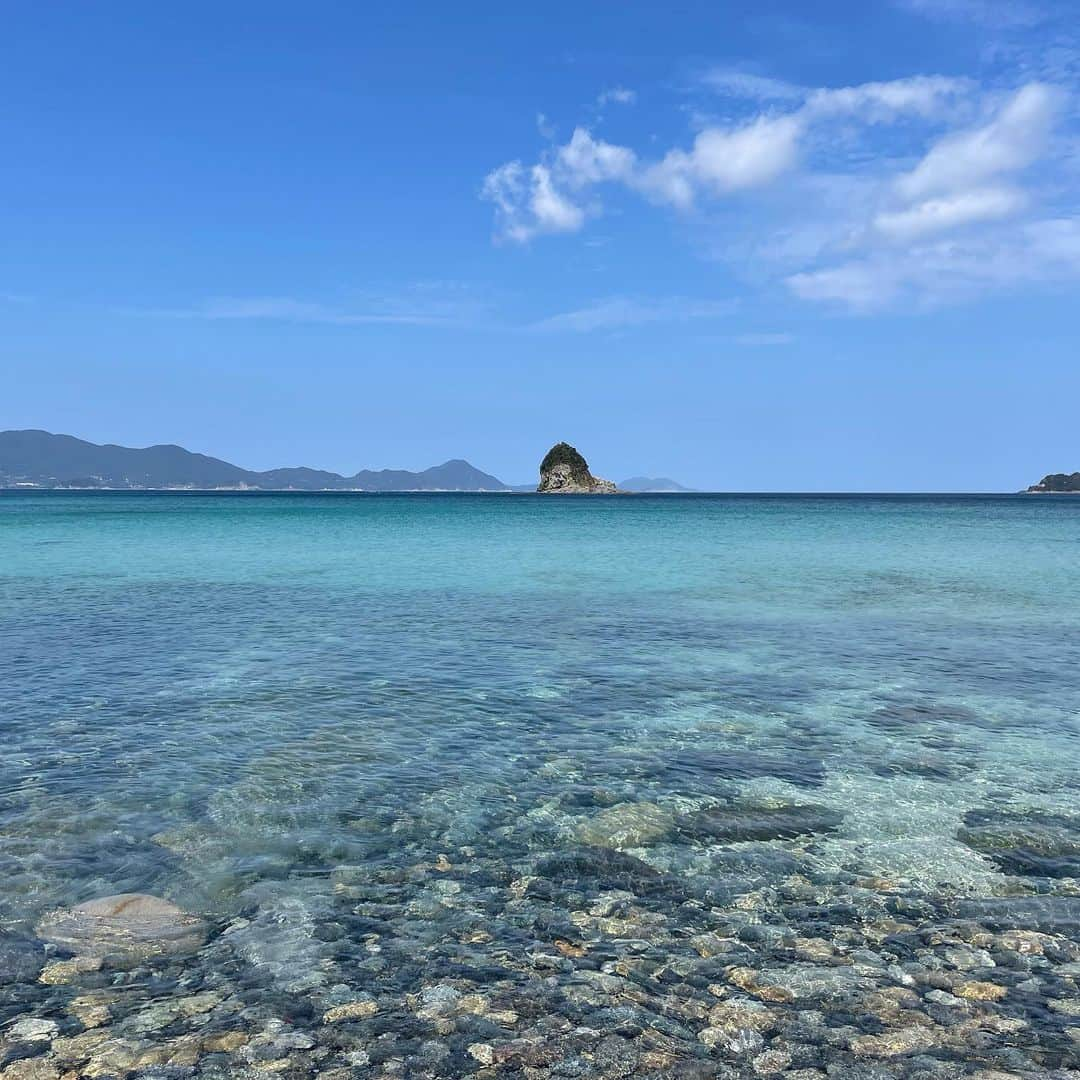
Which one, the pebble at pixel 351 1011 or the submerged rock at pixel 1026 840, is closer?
the pebble at pixel 351 1011

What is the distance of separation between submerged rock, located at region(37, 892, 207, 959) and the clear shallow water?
0.66 ft

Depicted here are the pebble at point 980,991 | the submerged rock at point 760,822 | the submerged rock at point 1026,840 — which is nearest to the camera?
the pebble at point 980,991

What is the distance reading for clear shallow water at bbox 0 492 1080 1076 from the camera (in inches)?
261

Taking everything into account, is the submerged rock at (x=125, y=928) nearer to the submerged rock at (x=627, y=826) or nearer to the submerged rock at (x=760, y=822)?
the submerged rock at (x=627, y=826)

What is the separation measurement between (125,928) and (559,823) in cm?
523

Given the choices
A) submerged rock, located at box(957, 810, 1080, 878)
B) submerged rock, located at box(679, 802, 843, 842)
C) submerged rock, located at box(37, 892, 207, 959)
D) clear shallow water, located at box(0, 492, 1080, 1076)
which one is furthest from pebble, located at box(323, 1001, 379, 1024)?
submerged rock, located at box(957, 810, 1080, 878)

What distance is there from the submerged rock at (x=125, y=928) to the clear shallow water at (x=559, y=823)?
0.66 ft

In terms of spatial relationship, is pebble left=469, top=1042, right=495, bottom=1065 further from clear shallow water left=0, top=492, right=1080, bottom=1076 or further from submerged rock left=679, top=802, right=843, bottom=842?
submerged rock left=679, top=802, right=843, bottom=842

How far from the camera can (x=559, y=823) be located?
35.1ft

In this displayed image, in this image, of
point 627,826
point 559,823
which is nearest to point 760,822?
point 627,826

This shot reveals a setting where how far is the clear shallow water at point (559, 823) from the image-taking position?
6.62m

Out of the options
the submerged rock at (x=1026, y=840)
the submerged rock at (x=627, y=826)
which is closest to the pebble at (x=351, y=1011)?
the submerged rock at (x=627, y=826)

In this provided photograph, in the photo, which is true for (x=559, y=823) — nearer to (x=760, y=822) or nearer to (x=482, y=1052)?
(x=760, y=822)

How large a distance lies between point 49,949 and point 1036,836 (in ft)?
38.0
